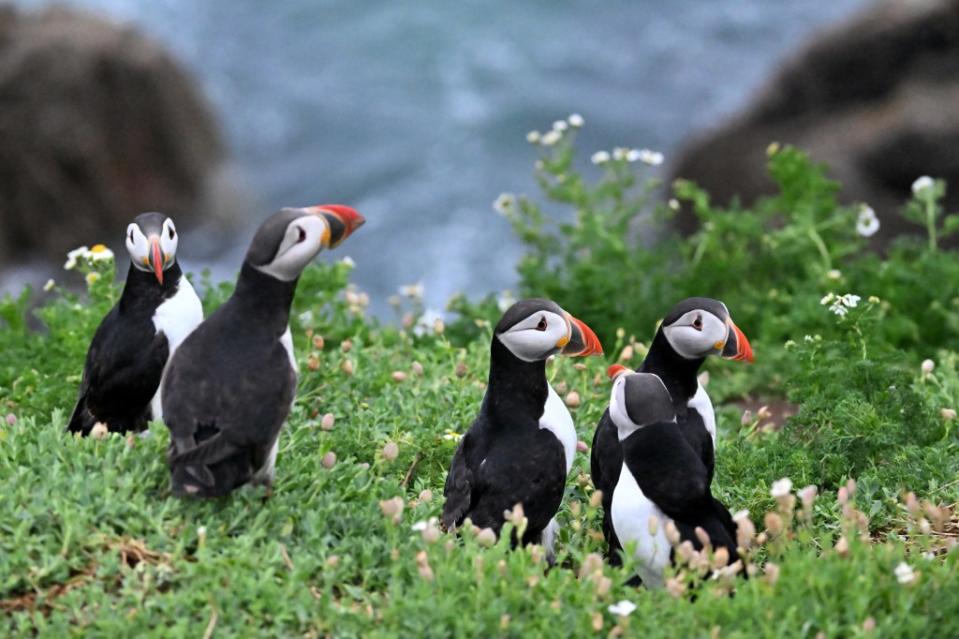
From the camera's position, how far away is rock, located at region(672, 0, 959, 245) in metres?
12.7

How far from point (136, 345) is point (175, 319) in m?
0.19

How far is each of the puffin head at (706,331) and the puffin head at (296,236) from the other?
56.8 inches

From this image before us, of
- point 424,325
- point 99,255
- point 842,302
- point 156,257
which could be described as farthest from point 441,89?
point 156,257

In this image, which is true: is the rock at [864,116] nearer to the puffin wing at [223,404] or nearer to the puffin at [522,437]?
the puffin at [522,437]

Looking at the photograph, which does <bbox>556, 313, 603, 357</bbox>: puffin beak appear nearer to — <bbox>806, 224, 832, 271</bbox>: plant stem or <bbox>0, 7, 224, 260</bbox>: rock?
<bbox>806, 224, 832, 271</bbox>: plant stem

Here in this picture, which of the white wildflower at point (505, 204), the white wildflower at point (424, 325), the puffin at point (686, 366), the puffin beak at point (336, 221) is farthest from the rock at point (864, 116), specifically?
the puffin beak at point (336, 221)

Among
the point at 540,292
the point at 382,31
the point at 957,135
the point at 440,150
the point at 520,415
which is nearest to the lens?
the point at 520,415

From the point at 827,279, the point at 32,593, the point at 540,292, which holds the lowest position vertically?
the point at 827,279

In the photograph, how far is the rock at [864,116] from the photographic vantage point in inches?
499

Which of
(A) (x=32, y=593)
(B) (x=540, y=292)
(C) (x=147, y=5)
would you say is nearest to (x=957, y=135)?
(B) (x=540, y=292)

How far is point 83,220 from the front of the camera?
14.2 meters

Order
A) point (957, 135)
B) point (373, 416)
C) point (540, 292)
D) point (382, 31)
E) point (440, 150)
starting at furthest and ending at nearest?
point (382, 31) < point (440, 150) < point (957, 135) < point (540, 292) < point (373, 416)

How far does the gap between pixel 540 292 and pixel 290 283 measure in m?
4.10

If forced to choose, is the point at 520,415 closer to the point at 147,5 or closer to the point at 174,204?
the point at 174,204
